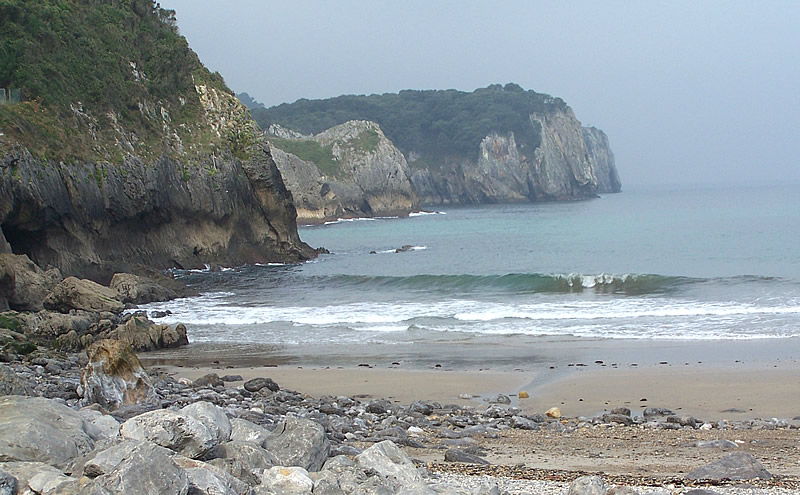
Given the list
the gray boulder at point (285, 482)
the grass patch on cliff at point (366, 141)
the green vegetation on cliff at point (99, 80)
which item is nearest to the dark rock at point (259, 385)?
the gray boulder at point (285, 482)

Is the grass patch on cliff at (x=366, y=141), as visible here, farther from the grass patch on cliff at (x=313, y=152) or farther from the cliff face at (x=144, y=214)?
the cliff face at (x=144, y=214)

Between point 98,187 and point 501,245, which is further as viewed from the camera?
point 501,245

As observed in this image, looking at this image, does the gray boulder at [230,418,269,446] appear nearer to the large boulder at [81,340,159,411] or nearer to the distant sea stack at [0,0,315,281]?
the large boulder at [81,340,159,411]

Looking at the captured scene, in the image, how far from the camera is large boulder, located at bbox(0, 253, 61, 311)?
20531 mm

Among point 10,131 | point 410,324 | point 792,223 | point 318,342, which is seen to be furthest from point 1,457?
point 792,223

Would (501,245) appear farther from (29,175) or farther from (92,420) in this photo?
(92,420)

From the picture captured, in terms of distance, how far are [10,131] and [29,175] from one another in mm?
2241

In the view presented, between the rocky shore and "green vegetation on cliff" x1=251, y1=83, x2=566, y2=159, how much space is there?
129129 mm

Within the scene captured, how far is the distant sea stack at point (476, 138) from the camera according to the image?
446 feet

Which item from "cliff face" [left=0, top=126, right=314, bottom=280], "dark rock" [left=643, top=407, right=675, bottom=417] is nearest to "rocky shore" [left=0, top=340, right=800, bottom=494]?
Answer: "dark rock" [left=643, top=407, right=675, bottom=417]

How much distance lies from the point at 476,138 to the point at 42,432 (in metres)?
137

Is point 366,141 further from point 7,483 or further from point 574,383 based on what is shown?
point 7,483

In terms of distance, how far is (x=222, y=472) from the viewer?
5219mm

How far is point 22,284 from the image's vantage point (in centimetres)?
2134
